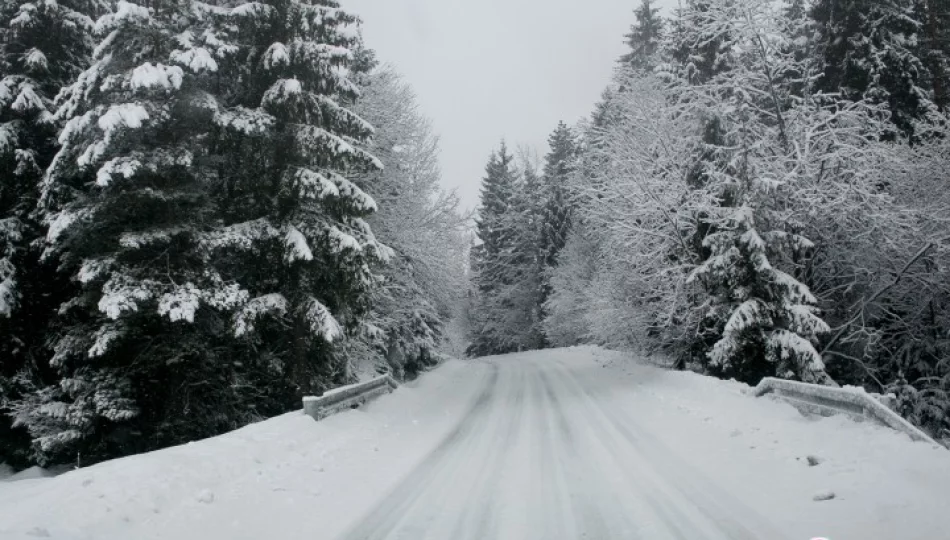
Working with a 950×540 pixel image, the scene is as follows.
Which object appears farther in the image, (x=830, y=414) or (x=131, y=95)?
(x=131, y=95)

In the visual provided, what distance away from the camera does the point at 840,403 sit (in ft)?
28.9

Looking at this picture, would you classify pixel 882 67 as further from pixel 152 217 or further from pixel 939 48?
pixel 152 217

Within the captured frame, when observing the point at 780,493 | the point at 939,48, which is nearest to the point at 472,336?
the point at 939,48

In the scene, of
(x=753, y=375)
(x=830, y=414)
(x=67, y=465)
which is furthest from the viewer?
(x=753, y=375)

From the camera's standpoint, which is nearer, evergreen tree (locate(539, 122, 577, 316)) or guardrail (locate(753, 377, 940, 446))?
guardrail (locate(753, 377, 940, 446))

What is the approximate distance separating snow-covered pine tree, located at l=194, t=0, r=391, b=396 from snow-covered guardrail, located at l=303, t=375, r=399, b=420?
3.98 ft

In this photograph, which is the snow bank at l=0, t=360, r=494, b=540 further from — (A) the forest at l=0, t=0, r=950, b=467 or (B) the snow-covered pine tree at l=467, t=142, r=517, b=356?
(B) the snow-covered pine tree at l=467, t=142, r=517, b=356

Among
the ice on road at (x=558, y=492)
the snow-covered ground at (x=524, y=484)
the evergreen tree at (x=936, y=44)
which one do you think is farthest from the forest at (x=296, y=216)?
the ice on road at (x=558, y=492)

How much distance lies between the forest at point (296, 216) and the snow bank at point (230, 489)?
3.67 m

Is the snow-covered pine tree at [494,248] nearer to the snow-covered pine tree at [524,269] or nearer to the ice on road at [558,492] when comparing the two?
the snow-covered pine tree at [524,269]

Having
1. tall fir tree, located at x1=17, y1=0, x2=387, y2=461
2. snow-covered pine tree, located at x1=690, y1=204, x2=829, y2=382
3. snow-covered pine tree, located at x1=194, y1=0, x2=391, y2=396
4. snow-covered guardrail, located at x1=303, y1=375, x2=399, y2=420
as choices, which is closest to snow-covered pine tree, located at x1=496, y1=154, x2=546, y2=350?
snow-covered pine tree, located at x1=690, y1=204, x2=829, y2=382

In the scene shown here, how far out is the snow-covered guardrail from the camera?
37.0 ft

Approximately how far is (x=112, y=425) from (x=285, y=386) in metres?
3.96

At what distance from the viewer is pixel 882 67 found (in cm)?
1947
